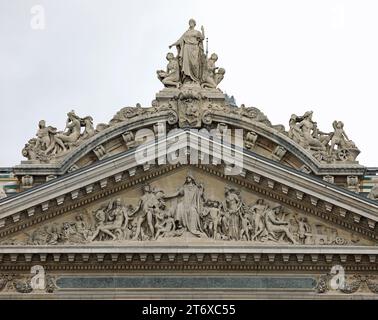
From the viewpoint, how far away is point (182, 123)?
42625 mm

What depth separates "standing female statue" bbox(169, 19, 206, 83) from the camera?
43.9 m

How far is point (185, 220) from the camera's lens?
39250 mm

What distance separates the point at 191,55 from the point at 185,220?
730 cm

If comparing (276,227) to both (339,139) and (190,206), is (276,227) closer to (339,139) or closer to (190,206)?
(190,206)

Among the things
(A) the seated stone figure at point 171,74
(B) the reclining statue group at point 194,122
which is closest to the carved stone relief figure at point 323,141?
(B) the reclining statue group at point 194,122

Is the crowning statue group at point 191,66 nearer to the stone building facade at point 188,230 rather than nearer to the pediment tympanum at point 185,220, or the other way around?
the stone building facade at point 188,230

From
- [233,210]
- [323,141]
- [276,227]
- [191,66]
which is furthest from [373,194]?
[191,66]

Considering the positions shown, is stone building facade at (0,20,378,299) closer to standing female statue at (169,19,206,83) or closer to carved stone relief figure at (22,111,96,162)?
carved stone relief figure at (22,111,96,162)

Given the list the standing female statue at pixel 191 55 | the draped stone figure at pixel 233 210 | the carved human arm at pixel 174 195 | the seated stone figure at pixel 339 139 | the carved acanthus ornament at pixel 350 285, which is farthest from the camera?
the standing female statue at pixel 191 55

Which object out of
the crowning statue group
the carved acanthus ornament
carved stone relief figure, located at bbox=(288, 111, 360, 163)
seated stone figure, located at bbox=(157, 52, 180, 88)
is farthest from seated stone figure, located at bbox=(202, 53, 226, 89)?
the carved acanthus ornament

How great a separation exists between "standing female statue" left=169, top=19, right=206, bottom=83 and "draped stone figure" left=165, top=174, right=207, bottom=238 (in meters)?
5.39

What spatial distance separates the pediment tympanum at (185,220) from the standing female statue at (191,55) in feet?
17.0

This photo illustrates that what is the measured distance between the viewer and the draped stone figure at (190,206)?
39.2 meters
